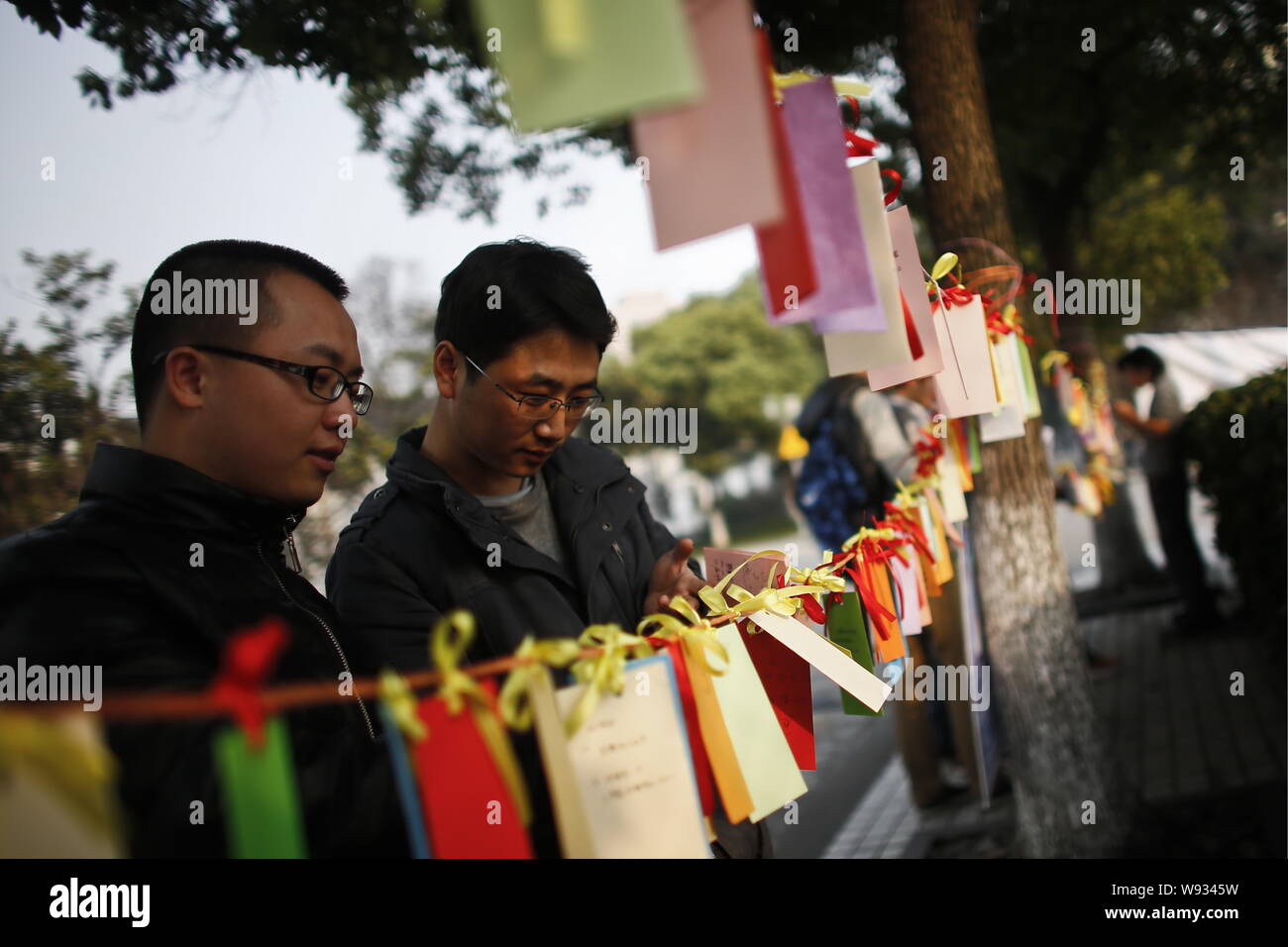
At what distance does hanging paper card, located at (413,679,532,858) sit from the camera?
992 millimetres

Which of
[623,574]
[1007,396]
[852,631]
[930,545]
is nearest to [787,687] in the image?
[852,631]

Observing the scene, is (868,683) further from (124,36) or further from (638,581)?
(124,36)

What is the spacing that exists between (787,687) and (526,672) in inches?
26.8

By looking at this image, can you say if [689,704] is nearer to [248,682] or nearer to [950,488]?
[248,682]

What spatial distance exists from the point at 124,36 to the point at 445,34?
1216mm

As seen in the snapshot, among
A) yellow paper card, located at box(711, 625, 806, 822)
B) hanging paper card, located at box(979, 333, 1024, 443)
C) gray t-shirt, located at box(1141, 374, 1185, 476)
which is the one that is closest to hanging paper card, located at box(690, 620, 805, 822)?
yellow paper card, located at box(711, 625, 806, 822)

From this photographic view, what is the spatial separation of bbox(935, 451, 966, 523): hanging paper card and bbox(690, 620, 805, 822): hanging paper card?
1456 mm

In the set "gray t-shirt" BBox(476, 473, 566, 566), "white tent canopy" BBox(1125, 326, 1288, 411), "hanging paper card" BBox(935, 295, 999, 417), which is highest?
"white tent canopy" BBox(1125, 326, 1288, 411)

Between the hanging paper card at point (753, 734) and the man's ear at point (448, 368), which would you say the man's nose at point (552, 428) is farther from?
the hanging paper card at point (753, 734)

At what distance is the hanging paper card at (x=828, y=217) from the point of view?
3.83 ft

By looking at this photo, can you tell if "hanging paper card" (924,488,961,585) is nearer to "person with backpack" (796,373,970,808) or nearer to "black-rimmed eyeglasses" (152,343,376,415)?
"person with backpack" (796,373,970,808)

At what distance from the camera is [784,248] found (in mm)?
1079
